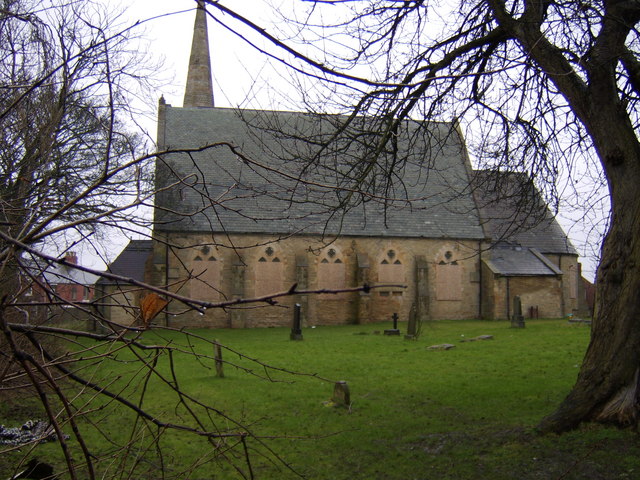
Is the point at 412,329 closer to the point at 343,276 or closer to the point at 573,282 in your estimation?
the point at 343,276

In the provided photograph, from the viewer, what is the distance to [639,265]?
739 cm

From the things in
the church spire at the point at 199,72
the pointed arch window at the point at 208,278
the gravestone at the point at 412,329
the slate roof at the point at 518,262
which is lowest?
the gravestone at the point at 412,329

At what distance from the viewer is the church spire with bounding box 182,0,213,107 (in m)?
39.2

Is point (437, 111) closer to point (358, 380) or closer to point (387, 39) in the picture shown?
point (387, 39)

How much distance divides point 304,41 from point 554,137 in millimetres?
5016

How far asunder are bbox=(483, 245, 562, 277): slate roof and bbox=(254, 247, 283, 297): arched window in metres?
10.3

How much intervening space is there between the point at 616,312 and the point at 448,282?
2405cm

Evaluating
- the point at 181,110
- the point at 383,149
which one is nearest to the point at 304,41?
the point at 383,149

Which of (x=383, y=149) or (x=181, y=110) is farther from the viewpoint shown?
(x=181, y=110)

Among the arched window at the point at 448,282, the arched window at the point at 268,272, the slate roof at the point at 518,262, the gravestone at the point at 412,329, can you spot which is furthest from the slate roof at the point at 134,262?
the slate roof at the point at 518,262

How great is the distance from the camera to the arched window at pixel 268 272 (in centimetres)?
3017

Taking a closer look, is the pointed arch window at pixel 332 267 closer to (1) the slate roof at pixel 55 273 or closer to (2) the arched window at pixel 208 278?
(2) the arched window at pixel 208 278

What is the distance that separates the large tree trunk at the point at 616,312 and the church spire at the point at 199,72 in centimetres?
3394

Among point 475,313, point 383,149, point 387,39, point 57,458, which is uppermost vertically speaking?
point 387,39
